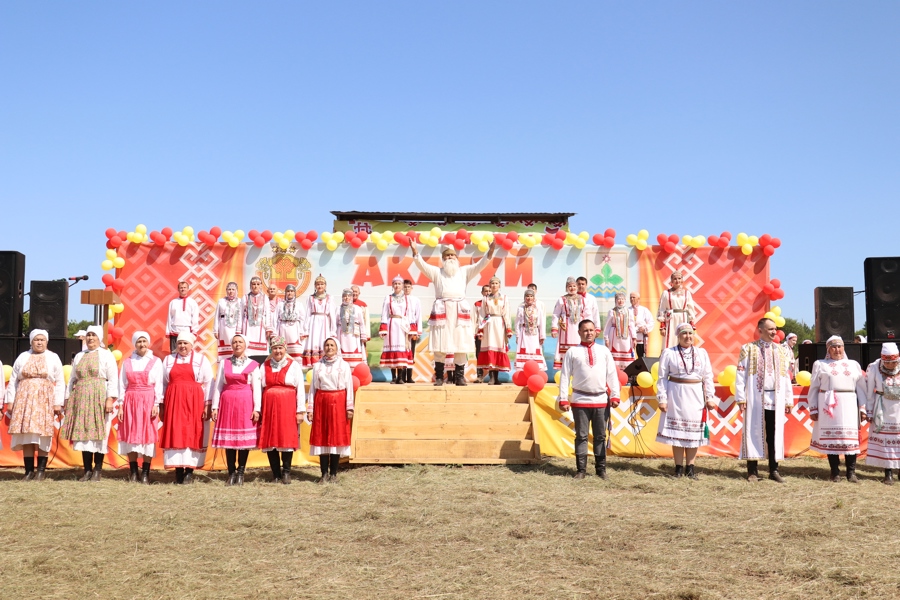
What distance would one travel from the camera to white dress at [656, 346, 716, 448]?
684 cm

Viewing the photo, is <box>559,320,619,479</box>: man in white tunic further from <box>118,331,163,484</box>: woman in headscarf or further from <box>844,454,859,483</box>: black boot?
<box>118,331,163,484</box>: woman in headscarf

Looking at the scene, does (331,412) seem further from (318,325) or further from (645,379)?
(318,325)

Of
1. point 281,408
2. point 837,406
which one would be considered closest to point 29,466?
point 281,408

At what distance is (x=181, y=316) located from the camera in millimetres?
10141

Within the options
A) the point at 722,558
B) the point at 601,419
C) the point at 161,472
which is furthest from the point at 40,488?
the point at 722,558

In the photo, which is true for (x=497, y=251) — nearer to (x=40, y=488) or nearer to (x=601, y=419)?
(x=601, y=419)

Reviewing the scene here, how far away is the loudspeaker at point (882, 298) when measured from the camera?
8828mm

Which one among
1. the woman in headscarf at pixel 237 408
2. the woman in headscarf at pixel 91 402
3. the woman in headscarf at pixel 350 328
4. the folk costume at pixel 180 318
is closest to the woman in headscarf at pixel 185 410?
the woman in headscarf at pixel 237 408

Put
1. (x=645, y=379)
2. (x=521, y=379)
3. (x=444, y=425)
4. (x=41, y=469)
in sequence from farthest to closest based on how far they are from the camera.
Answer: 1. (x=521, y=379)
2. (x=645, y=379)
3. (x=444, y=425)
4. (x=41, y=469)

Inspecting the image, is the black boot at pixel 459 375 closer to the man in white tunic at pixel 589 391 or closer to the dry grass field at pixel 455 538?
the dry grass field at pixel 455 538

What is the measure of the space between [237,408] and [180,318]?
3932 mm

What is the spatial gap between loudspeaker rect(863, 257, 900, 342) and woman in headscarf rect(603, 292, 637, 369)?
265 centimetres

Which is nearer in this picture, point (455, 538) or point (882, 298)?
point (455, 538)

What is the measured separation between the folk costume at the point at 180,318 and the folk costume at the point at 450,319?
3.62 metres
